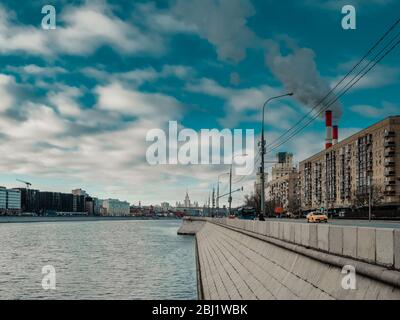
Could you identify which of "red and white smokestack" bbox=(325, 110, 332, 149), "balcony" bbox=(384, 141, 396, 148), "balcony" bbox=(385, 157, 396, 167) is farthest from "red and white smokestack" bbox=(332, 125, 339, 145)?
"balcony" bbox=(384, 141, 396, 148)

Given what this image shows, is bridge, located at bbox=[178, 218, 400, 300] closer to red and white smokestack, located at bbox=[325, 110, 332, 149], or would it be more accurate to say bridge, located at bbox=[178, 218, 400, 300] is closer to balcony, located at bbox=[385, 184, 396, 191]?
balcony, located at bbox=[385, 184, 396, 191]

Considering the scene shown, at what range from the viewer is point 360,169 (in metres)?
134

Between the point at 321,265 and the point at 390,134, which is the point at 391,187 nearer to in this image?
the point at 390,134

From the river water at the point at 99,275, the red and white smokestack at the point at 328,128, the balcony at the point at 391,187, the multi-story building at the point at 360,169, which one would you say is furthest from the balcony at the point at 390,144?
the river water at the point at 99,275

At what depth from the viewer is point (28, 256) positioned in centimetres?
5650

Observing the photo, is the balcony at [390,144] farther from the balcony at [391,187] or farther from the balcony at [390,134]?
the balcony at [391,187]

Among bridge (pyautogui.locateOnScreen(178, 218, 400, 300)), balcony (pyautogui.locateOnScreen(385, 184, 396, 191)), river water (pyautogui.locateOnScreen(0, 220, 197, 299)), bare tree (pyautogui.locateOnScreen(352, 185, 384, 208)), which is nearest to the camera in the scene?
bridge (pyautogui.locateOnScreen(178, 218, 400, 300))

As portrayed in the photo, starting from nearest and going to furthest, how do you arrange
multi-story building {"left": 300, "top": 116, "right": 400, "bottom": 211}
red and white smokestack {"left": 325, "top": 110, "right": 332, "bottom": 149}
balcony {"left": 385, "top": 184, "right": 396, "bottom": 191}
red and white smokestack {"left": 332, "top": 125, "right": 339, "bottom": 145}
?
multi-story building {"left": 300, "top": 116, "right": 400, "bottom": 211}, balcony {"left": 385, "top": 184, "right": 396, "bottom": 191}, red and white smokestack {"left": 325, "top": 110, "right": 332, "bottom": 149}, red and white smokestack {"left": 332, "top": 125, "right": 339, "bottom": 145}

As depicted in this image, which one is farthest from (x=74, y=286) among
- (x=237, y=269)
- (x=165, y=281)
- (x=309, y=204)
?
(x=309, y=204)

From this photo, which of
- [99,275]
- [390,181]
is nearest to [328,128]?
[390,181]

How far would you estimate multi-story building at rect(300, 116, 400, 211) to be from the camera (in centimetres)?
11531

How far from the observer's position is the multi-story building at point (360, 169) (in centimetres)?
11531

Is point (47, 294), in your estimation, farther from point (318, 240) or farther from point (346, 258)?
point (346, 258)
